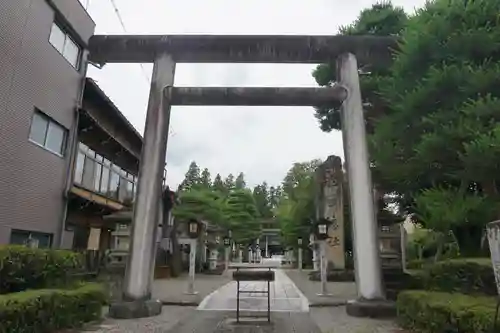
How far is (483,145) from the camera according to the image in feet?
19.7

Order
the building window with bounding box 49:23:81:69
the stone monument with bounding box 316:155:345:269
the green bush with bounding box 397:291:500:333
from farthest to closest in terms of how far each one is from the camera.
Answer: the stone monument with bounding box 316:155:345:269 → the building window with bounding box 49:23:81:69 → the green bush with bounding box 397:291:500:333

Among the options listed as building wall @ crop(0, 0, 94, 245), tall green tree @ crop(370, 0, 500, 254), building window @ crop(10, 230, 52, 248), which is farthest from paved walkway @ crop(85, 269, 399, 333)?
building wall @ crop(0, 0, 94, 245)

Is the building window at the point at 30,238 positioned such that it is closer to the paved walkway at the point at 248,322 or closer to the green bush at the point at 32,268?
the green bush at the point at 32,268

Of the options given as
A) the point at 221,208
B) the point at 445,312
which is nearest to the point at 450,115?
the point at 445,312

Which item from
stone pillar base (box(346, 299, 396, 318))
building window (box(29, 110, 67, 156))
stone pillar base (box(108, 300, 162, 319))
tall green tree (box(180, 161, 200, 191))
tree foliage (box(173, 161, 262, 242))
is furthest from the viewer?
tall green tree (box(180, 161, 200, 191))

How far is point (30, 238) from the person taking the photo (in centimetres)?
1110

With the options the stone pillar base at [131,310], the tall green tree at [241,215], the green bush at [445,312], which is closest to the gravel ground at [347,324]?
the green bush at [445,312]

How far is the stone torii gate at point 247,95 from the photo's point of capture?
8672 mm

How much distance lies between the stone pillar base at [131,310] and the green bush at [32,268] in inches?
45.6

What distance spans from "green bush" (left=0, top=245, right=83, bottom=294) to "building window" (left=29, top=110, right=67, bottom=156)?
520 centimetres

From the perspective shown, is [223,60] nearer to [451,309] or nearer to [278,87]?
[278,87]

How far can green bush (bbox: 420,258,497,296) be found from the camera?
19.9 feet

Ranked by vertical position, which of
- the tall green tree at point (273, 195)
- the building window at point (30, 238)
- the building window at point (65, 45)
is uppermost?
the tall green tree at point (273, 195)

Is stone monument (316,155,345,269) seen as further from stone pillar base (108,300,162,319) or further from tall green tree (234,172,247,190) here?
tall green tree (234,172,247,190)
